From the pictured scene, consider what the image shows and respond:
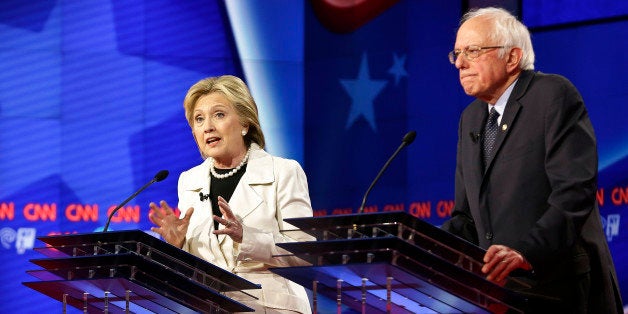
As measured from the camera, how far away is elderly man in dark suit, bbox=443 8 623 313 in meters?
2.85

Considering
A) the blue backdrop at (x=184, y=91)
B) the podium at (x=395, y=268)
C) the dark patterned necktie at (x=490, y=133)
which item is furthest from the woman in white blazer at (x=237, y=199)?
the blue backdrop at (x=184, y=91)

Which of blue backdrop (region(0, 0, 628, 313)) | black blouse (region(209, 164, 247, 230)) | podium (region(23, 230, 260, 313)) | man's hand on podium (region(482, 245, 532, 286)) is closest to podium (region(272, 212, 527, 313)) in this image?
man's hand on podium (region(482, 245, 532, 286))

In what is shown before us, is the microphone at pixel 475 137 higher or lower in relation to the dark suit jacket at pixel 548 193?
higher

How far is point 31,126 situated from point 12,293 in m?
1.04

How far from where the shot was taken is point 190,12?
687 centimetres

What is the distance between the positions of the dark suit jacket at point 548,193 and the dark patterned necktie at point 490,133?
23 millimetres

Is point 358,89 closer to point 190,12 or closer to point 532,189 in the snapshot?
point 190,12

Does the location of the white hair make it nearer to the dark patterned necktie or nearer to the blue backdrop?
the dark patterned necktie

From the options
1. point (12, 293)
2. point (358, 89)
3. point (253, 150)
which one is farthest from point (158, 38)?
point (253, 150)

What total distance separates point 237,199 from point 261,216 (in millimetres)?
129

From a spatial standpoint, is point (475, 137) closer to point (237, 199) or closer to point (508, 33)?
point (508, 33)

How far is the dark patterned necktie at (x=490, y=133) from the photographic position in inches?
125

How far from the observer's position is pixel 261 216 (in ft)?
12.5

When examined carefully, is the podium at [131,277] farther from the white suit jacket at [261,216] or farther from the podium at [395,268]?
the podium at [395,268]
